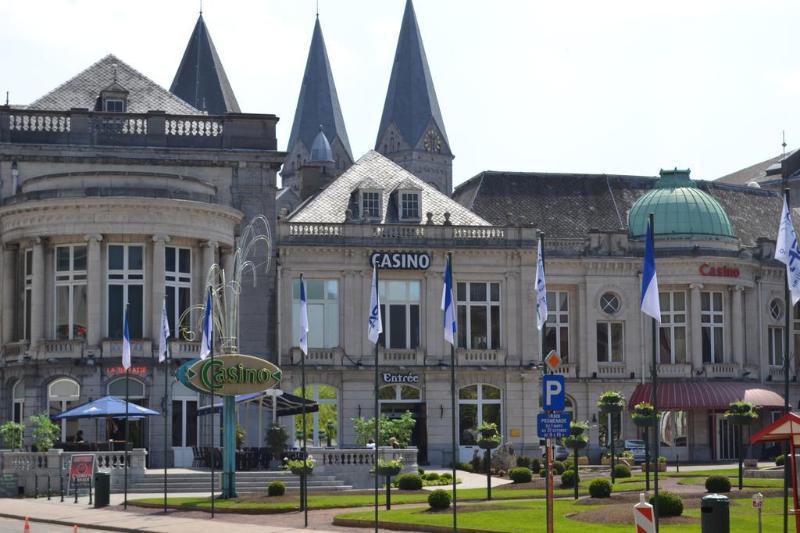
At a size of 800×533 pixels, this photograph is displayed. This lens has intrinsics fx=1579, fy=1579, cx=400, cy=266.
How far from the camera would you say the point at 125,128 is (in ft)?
225

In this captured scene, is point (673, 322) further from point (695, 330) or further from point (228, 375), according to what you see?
point (228, 375)

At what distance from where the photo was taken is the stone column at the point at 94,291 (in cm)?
6425

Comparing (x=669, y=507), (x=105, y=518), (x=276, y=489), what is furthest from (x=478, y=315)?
(x=669, y=507)

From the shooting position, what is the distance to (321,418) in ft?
244

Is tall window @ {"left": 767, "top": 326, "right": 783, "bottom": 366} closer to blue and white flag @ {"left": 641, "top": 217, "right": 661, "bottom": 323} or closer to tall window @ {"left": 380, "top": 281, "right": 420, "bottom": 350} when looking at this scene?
tall window @ {"left": 380, "top": 281, "right": 420, "bottom": 350}

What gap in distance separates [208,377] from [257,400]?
1310 cm

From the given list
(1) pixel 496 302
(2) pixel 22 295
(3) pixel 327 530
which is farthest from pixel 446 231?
(3) pixel 327 530

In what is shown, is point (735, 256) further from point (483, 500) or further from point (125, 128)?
point (483, 500)

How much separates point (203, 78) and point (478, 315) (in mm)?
28534

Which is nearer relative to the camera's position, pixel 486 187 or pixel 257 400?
pixel 257 400

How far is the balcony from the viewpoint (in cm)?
7394

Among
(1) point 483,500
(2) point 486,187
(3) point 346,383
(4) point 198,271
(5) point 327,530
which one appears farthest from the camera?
(2) point 486,187

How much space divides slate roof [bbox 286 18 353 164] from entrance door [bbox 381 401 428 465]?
87428mm

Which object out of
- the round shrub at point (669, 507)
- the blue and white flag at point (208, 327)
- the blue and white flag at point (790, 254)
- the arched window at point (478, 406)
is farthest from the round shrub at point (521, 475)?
the blue and white flag at point (790, 254)
